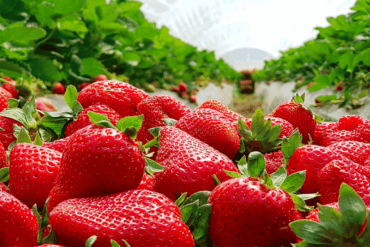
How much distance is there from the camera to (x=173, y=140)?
2.18 feet

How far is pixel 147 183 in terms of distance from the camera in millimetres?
625

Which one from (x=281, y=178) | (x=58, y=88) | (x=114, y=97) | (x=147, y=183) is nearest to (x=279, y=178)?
(x=281, y=178)

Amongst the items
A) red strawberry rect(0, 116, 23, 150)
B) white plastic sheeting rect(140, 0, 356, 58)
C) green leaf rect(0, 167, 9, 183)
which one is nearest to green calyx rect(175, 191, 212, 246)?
green leaf rect(0, 167, 9, 183)

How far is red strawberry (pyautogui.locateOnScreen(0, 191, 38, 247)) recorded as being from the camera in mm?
443

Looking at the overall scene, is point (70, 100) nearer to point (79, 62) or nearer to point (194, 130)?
point (194, 130)

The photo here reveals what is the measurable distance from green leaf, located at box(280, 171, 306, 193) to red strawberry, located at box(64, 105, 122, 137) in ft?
1.34

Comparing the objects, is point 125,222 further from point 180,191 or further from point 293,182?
point 293,182

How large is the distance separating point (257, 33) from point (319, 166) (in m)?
20.1

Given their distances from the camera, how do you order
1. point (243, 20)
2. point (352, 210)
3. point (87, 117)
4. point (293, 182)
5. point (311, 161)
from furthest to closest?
1. point (243, 20)
2. point (87, 117)
3. point (311, 161)
4. point (293, 182)
5. point (352, 210)

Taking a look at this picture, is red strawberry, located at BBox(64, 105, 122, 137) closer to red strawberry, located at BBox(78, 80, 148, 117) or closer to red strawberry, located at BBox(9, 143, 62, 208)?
red strawberry, located at BBox(78, 80, 148, 117)

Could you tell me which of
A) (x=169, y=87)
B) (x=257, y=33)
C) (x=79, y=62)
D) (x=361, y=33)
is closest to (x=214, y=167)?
(x=79, y=62)

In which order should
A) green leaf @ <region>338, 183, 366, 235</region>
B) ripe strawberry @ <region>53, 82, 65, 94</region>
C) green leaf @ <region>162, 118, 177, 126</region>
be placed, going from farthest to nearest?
ripe strawberry @ <region>53, 82, 65, 94</region> < green leaf @ <region>162, 118, 177, 126</region> < green leaf @ <region>338, 183, 366, 235</region>

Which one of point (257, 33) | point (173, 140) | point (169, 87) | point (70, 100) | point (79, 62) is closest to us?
point (173, 140)

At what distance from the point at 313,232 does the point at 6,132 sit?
660mm
